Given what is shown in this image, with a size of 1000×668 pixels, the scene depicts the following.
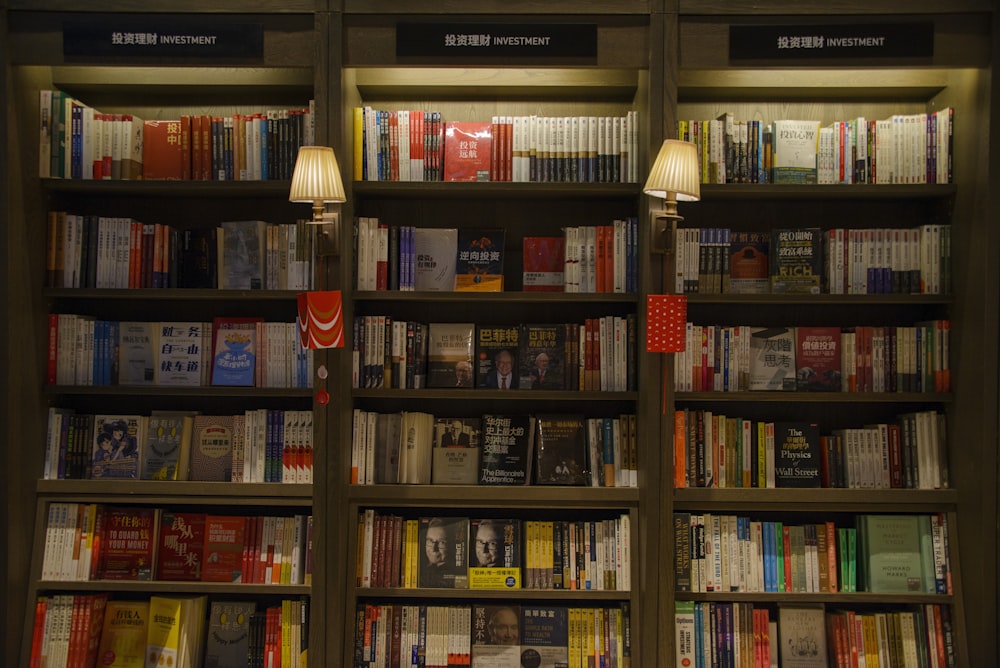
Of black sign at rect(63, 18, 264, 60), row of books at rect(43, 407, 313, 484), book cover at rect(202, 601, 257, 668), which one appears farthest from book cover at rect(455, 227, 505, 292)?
book cover at rect(202, 601, 257, 668)

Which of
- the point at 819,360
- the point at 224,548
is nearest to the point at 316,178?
the point at 224,548

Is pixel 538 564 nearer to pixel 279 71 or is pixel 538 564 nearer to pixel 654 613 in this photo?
pixel 654 613

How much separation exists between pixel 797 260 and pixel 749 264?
0.53 feet

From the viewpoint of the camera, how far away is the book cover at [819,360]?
3.00 meters

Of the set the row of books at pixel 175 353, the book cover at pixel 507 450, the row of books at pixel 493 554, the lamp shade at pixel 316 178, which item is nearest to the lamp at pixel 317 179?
the lamp shade at pixel 316 178

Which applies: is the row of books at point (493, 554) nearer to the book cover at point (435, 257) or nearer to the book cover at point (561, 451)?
the book cover at point (561, 451)

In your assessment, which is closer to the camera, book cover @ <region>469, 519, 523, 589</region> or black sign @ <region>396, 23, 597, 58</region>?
black sign @ <region>396, 23, 597, 58</region>

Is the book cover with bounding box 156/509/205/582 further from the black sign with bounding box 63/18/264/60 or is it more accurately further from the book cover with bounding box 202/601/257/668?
the black sign with bounding box 63/18/264/60

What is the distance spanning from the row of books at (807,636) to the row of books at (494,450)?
554 millimetres

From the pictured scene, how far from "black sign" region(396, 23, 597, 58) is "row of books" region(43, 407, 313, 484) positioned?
4.33 feet

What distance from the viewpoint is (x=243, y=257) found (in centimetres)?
301

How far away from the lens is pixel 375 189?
9.67ft

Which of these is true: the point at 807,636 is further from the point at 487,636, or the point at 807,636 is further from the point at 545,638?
the point at 487,636

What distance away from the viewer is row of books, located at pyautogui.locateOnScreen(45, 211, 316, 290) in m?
2.99
